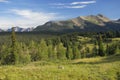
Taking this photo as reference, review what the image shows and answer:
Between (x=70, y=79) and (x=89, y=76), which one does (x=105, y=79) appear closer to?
(x=89, y=76)

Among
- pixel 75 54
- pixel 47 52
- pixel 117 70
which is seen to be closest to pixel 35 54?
pixel 47 52

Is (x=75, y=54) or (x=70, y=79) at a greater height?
(x=70, y=79)

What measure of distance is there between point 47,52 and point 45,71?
12882 cm

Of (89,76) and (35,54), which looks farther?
(35,54)

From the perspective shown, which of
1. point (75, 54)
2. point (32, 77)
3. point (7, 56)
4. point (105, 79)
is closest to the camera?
point (32, 77)

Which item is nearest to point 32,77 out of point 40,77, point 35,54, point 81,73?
point 40,77

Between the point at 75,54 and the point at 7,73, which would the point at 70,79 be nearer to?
the point at 7,73

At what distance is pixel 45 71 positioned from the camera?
2681cm

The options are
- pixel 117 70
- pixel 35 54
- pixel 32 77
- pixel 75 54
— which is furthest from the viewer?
pixel 35 54

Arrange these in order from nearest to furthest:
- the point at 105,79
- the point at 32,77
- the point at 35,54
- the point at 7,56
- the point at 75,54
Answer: the point at 32,77 < the point at 105,79 < the point at 7,56 < the point at 75,54 < the point at 35,54

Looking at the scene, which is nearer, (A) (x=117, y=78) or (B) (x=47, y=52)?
(A) (x=117, y=78)

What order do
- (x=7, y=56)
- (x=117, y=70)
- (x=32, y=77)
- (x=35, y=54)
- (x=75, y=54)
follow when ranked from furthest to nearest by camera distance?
1. (x=35, y=54)
2. (x=75, y=54)
3. (x=7, y=56)
4. (x=117, y=70)
5. (x=32, y=77)

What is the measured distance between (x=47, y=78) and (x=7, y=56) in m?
128

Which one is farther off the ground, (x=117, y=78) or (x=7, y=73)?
(x=7, y=73)
